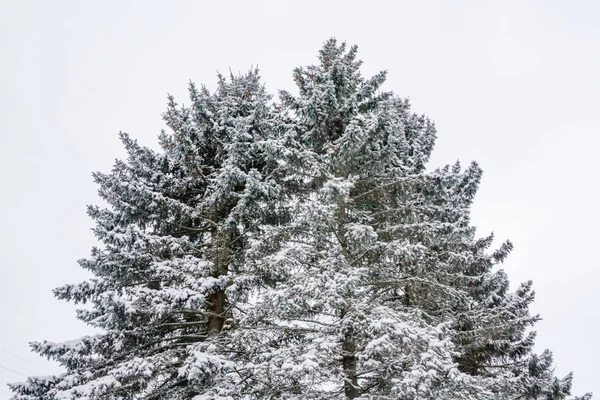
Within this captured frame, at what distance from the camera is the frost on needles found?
680cm

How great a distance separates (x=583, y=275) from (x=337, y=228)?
210 metres

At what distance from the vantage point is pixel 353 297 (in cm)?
745

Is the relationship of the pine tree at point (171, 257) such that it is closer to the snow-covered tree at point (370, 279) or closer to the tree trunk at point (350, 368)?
the snow-covered tree at point (370, 279)

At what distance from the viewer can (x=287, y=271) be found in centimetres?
793

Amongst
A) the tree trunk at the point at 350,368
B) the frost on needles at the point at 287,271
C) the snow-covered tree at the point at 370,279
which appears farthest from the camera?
the tree trunk at the point at 350,368

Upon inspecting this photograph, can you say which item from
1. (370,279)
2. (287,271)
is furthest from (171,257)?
(370,279)

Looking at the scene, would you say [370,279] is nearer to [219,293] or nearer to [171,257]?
[219,293]

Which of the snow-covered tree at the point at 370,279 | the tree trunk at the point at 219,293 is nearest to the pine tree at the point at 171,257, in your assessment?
the tree trunk at the point at 219,293

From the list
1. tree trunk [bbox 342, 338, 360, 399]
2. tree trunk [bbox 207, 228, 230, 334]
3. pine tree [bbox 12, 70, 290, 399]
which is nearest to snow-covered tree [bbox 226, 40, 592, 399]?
tree trunk [bbox 342, 338, 360, 399]

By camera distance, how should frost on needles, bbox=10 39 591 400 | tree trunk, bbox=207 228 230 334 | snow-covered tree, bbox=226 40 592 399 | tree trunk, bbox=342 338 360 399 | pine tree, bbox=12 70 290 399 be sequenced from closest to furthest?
snow-covered tree, bbox=226 40 592 399 → frost on needles, bbox=10 39 591 400 → tree trunk, bbox=342 338 360 399 → pine tree, bbox=12 70 290 399 → tree trunk, bbox=207 228 230 334

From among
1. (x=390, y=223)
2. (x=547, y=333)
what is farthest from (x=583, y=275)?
(x=390, y=223)

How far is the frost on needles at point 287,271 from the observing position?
6.80 m

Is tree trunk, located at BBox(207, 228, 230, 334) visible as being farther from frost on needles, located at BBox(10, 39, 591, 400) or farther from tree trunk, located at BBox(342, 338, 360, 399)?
tree trunk, located at BBox(342, 338, 360, 399)

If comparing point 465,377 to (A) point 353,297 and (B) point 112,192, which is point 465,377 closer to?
(A) point 353,297
